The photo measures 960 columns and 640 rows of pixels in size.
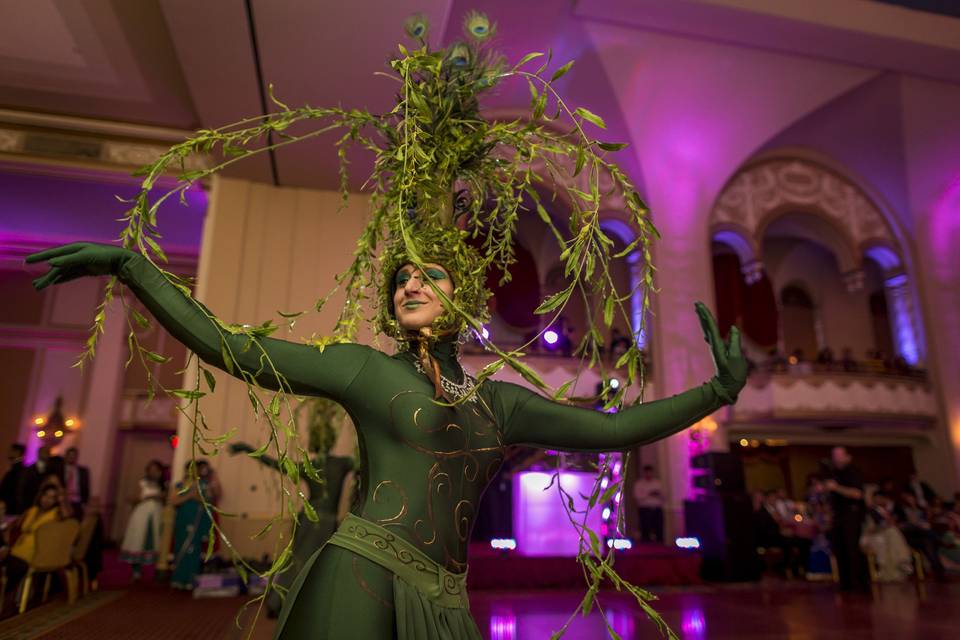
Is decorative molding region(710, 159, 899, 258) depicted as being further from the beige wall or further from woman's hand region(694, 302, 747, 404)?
woman's hand region(694, 302, 747, 404)

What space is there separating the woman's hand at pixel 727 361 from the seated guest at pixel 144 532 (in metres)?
6.76

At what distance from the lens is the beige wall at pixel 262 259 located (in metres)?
6.61

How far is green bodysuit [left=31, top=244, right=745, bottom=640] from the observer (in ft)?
3.78

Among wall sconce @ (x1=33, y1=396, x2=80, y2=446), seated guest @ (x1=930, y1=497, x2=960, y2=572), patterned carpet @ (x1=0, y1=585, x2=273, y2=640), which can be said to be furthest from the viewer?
wall sconce @ (x1=33, y1=396, x2=80, y2=446)

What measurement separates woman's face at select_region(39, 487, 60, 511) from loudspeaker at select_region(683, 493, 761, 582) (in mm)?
6412

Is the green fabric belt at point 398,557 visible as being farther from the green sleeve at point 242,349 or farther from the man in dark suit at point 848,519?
the man in dark suit at point 848,519

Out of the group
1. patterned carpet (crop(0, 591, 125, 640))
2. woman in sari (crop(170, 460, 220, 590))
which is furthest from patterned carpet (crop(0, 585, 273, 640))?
woman in sari (crop(170, 460, 220, 590))

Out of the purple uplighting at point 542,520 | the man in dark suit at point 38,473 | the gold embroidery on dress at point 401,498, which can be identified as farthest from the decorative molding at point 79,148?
the gold embroidery on dress at point 401,498

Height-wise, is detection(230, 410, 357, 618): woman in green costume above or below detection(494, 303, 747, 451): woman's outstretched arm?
below

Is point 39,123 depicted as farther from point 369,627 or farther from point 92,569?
point 369,627

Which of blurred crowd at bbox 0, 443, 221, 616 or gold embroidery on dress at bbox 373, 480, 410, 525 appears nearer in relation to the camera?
gold embroidery on dress at bbox 373, 480, 410, 525

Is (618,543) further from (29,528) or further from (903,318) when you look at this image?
(903,318)

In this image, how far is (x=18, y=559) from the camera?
4.46 m

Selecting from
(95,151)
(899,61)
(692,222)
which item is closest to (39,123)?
(95,151)
